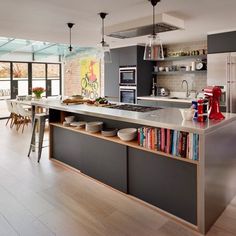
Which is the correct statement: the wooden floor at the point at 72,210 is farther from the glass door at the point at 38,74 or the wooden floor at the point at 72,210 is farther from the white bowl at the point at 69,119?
the glass door at the point at 38,74

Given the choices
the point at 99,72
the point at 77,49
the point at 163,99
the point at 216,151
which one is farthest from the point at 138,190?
the point at 77,49

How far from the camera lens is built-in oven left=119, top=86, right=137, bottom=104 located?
686 cm

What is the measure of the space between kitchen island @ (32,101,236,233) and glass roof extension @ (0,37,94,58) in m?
5.89

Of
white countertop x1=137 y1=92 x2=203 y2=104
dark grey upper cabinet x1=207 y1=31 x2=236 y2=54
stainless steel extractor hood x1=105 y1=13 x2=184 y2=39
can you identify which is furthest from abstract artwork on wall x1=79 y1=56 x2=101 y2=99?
stainless steel extractor hood x1=105 y1=13 x2=184 y2=39

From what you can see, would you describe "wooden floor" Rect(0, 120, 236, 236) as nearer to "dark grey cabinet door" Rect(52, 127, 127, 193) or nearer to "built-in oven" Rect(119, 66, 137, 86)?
"dark grey cabinet door" Rect(52, 127, 127, 193)

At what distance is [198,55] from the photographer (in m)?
5.89

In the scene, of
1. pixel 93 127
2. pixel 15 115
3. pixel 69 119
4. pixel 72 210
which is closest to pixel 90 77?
pixel 15 115

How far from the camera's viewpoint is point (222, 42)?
504cm

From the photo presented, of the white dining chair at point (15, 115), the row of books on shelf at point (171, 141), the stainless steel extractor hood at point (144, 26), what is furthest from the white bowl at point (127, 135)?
the white dining chair at point (15, 115)

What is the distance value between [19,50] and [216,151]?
338 inches

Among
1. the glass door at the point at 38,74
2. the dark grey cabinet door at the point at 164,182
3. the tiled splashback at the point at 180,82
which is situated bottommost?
the dark grey cabinet door at the point at 164,182

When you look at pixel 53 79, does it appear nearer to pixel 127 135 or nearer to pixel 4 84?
pixel 4 84

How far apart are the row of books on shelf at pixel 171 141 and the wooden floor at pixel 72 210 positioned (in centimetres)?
68

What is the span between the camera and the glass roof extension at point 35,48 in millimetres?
8281
